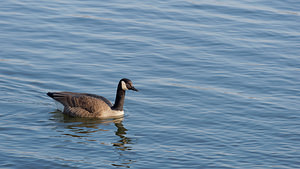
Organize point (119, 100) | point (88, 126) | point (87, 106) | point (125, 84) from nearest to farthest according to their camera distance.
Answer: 1. point (88, 126)
2. point (87, 106)
3. point (119, 100)
4. point (125, 84)

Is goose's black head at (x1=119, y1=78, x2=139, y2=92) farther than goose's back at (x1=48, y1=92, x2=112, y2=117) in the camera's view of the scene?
Yes

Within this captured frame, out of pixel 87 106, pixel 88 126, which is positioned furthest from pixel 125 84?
pixel 88 126

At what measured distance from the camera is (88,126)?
18.8m

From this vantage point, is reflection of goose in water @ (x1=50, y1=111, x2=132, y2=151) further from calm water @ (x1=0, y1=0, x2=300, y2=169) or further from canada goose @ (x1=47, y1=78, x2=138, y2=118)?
canada goose @ (x1=47, y1=78, x2=138, y2=118)

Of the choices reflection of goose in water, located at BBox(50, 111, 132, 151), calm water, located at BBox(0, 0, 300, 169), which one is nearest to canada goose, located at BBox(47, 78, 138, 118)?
reflection of goose in water, located at BBox(50, 111, 132, 151)

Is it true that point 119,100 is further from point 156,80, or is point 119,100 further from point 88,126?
point 156,80

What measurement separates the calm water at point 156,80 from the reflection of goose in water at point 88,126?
3cm

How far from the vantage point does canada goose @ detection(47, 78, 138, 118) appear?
64.3 ft

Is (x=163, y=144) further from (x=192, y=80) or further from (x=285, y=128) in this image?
(x=192, y=80)

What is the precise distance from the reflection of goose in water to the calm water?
3 centimetres

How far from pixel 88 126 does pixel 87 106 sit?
3.46 feet

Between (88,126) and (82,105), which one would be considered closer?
(88,126)

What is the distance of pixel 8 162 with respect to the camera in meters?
15.0

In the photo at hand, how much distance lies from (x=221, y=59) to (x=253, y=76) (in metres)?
2.43
